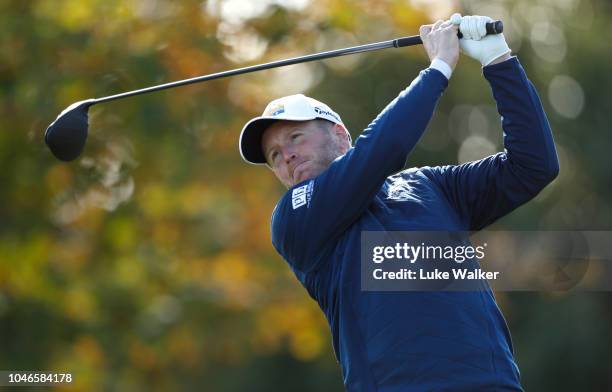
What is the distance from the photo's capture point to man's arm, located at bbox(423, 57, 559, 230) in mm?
3793

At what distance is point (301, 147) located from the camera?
4082mm

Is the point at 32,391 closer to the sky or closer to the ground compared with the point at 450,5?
closer to the ground

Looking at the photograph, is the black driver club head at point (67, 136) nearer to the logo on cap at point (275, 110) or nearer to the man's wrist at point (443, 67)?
the logo on cap at point (275, 110)

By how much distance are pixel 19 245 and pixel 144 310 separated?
1666 mm

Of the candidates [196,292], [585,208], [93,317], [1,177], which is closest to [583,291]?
[585,208]

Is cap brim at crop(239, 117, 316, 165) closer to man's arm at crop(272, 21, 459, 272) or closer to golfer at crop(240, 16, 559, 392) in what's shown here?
golfer at crop(240, 16, 559, 392)

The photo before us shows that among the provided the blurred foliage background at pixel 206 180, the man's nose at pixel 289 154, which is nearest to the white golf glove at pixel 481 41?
the man's nose at pixel 289 154

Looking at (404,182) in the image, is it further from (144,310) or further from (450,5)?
(450,5)

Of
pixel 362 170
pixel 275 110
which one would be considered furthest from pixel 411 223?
pixel 275 110

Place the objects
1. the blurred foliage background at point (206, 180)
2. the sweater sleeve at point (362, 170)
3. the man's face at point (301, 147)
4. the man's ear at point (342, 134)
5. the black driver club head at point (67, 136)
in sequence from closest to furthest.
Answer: the sweater sleeve at point (362, 170)
the man's face at point (301, 147)
the man's ear at point (342, 134)
the black driver club head at point (67, 136)
the blurred foliage background at point (206, 180)

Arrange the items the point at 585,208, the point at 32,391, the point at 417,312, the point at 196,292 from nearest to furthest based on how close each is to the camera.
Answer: the point at 417,312
the point at 32,391
the point at 196,292
the point at 585,208

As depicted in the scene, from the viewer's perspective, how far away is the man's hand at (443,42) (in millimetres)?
3746

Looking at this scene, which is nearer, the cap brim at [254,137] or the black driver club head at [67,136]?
the cap brim at [254,137]

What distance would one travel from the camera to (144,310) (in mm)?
12383
